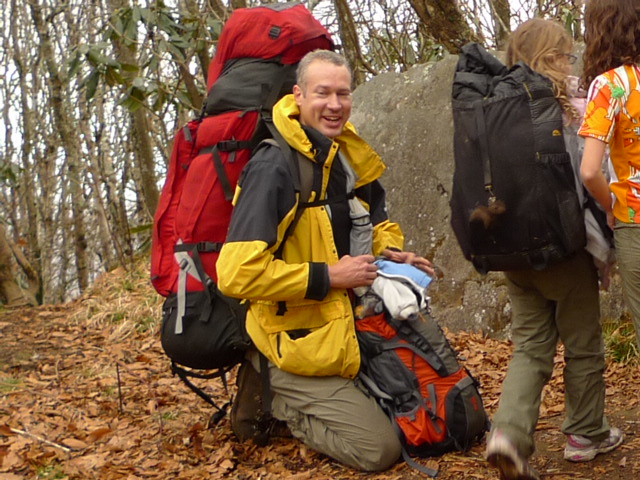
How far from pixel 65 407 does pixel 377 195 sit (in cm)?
271

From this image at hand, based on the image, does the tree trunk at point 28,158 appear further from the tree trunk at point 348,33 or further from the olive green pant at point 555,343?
the olive green pant at point 555,343

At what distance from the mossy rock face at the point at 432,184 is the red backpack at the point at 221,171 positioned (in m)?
2.49

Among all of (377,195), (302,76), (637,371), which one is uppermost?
(302,76)

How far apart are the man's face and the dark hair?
4.53 ft

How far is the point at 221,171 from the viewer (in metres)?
4.39

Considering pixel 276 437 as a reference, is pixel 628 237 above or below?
above

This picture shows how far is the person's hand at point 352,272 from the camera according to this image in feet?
13.3

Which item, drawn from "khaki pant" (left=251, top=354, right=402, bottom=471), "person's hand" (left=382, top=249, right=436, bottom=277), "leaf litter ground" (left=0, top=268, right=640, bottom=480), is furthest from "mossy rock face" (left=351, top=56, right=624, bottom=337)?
"khaki pant" (left=251, top=354, right=402, bottom=471)

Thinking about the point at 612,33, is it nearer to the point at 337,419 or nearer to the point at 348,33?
the point at 337,419

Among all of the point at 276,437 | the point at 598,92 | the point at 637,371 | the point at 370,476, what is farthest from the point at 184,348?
the point at 637,371

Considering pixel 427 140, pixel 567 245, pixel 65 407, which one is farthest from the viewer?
pixel 427 140

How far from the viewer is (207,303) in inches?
175

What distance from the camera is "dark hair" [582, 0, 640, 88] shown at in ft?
10.3

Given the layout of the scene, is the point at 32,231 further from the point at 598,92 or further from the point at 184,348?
the point at 598,92
